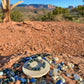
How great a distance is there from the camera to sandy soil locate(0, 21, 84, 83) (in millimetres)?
3232

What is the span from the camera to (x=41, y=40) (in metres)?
3.90

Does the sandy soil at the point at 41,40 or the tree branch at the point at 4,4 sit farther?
the tree branch at the point at 4,4

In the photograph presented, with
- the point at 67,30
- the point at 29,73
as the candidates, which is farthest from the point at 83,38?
the point at 29,73

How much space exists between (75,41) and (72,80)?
97.0 inches

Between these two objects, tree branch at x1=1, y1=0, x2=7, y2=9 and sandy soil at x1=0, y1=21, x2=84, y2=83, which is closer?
sandy soil at x1=0, y1=21, x2=84, y2=83

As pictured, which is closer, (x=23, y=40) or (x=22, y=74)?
(x=22, y=74)

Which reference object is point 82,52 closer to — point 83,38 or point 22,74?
point 83,38

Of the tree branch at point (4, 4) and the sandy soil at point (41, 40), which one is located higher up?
the tree branch at point (4, 4)

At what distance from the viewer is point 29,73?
1727 mm

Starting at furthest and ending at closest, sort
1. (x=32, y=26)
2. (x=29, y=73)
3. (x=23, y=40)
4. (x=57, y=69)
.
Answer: (x=32, y=26) → (x=23, y=40) → (x=57, y=69) → (x=29, y=73)

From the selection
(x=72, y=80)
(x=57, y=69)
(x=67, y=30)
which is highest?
(x=67, y=30)

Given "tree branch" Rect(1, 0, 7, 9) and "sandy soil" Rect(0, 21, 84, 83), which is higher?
"tree branch" Rect(1, 0, 7, 9)

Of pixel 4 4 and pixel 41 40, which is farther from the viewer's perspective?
pixel 4 4

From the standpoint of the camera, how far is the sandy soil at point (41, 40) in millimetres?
3232
